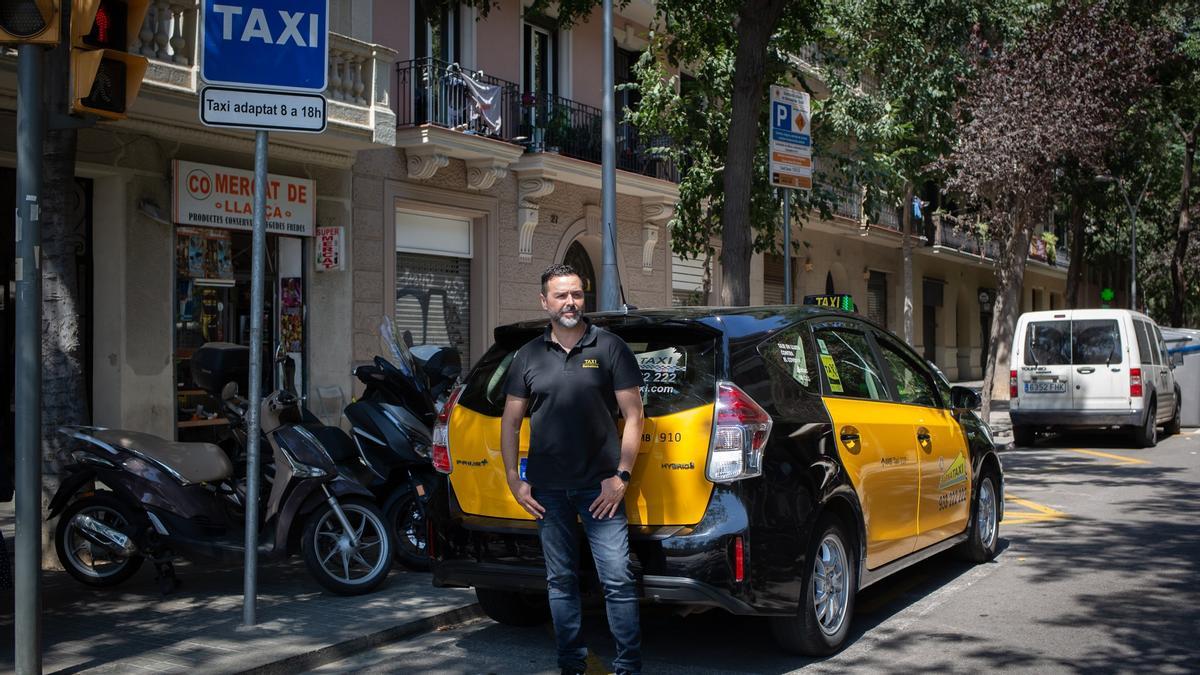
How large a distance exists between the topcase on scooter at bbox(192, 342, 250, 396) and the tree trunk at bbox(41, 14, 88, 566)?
73 centimetres

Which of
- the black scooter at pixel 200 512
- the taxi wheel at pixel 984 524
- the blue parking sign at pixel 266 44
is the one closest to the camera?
the blue parking sign at pixel 266 44

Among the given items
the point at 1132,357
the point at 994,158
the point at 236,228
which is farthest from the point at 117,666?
the point at 994,158

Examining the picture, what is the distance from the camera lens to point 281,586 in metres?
7.39

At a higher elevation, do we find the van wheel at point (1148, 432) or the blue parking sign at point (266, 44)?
the blue parking sign at point (266, 44)

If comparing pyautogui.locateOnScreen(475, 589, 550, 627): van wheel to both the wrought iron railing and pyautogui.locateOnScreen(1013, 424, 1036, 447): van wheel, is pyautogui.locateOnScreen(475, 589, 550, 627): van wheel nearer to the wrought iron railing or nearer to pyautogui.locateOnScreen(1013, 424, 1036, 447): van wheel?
the wrought iron railing

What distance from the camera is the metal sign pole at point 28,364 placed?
16.0 feet

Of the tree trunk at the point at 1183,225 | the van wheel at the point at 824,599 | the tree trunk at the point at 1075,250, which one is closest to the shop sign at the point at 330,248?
the van wheel at the point at 824,599

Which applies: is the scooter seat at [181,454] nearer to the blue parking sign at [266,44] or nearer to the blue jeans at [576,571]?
the blue parking sign at [266,44]

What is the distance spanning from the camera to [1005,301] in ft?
83.6

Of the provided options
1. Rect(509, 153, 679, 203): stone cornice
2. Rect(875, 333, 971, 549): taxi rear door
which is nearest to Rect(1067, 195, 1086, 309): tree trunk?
Rect(509, 153, 679, 203): stone cornice

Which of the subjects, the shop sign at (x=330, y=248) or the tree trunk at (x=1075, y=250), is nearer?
the shop sign at (x=330, y=248)

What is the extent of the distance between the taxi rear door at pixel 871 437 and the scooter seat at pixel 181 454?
3.64 metres

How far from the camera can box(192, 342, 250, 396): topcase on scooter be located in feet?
25.0

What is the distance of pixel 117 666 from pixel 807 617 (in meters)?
3.15
